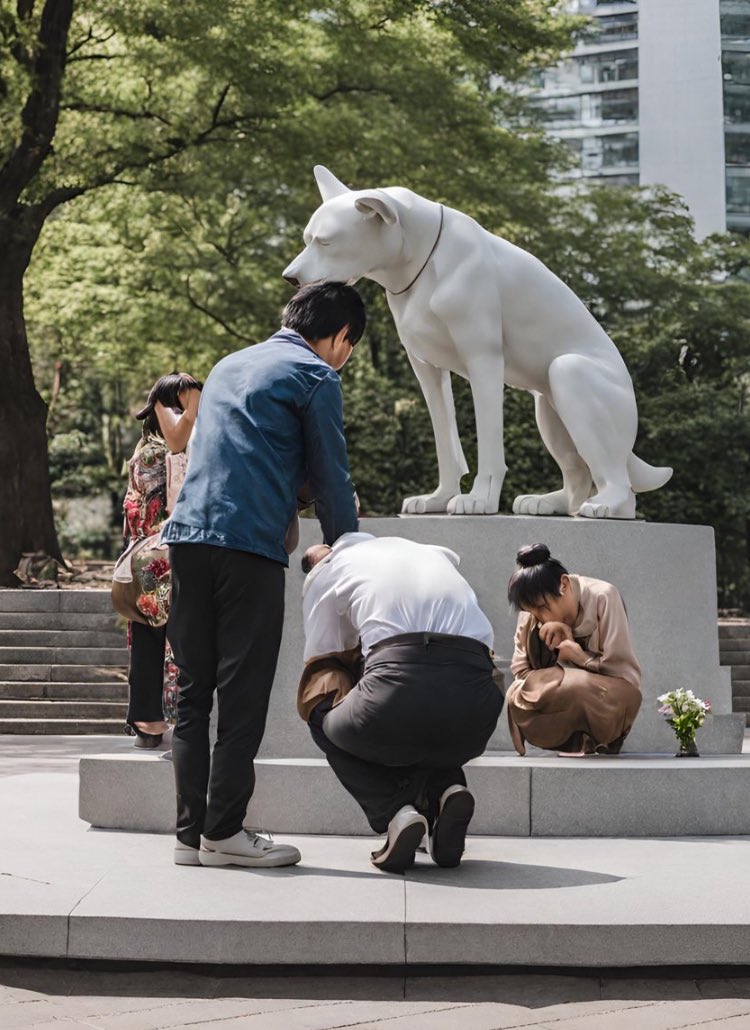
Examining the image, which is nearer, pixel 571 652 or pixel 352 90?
pixel 571 652

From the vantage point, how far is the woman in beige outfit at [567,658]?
508cm

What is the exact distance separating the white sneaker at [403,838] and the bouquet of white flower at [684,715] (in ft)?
5.78

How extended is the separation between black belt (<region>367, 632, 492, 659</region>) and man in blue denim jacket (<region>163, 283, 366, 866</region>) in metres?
0.35

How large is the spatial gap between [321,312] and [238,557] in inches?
35.9

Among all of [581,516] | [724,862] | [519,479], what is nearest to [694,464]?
[519,479]

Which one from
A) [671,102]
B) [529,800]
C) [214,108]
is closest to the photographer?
[529,800]

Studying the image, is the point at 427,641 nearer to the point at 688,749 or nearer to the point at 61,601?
the point at 688,749

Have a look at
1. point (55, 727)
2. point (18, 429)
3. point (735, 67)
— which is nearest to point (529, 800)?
point (55, 727)

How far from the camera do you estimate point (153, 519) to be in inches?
259

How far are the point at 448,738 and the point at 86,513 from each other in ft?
106

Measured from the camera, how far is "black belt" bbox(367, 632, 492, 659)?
4004 millimetres

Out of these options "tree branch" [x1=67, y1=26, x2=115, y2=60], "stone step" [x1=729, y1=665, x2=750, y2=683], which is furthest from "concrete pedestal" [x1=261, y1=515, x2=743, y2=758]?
"tree branch" [x1=67, y1=26, x2=115, y2=60]

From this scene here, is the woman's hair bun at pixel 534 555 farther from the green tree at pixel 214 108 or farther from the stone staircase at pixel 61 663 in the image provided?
the green tree at pixel 214 108

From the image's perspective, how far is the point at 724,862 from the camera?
4309 millimetres
